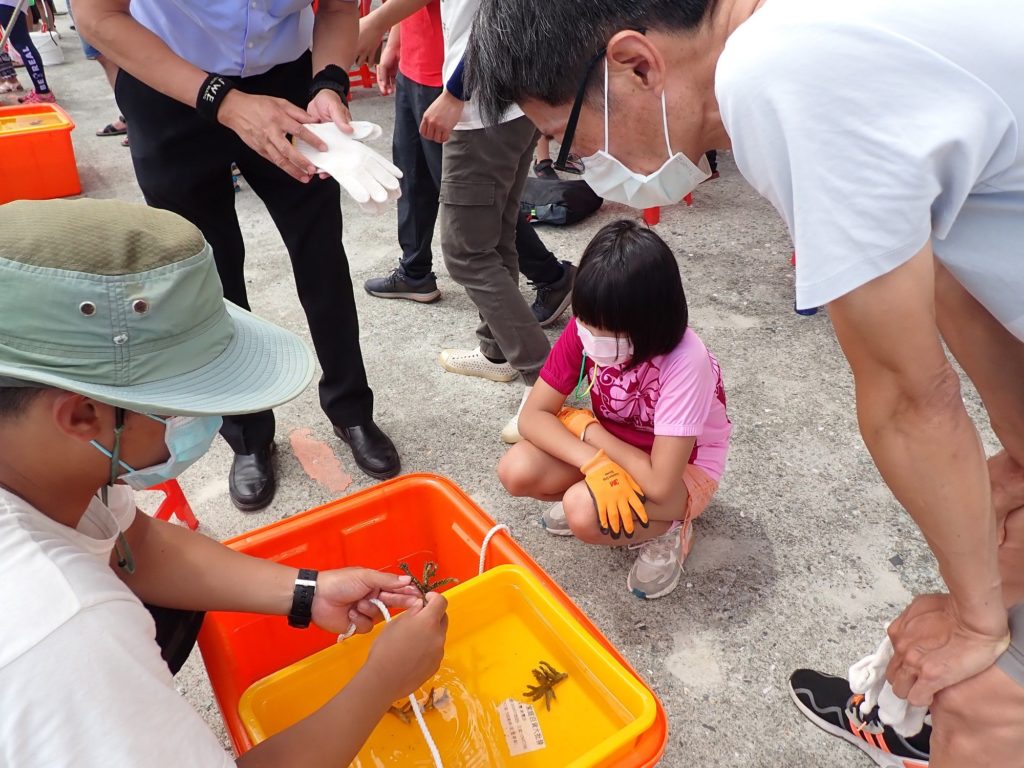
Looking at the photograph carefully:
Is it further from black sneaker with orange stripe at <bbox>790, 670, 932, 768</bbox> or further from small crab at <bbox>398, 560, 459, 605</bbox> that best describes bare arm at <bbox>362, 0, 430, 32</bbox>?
black sneaker with orange stripe at <bbox>790, 670, 932, 768</bbox>

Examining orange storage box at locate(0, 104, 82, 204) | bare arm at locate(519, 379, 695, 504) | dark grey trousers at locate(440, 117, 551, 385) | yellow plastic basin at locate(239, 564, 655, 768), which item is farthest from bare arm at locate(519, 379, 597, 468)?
orange storage box at locate(0, 104, 82, 204)

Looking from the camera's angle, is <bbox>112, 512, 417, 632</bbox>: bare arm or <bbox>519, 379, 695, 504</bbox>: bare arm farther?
<bbox>519, 379, 695, 504</bbox>: bare arm

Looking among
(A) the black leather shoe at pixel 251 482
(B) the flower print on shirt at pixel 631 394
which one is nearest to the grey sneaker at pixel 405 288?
(A) the black leather shoe at pixel 251 482

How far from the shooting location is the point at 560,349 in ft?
5.49

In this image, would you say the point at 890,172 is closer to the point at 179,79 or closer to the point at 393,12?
the point at 179,79

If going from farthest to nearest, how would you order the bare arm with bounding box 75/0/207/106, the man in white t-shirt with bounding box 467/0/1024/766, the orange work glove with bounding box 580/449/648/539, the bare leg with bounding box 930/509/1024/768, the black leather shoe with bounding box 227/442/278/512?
1. the black leather shoe with bounding box 227/442/278/512
2. the orange work glove with bounding box 580/449/648/539
3. the bare arm with bounding box 75/0/207/106
4. the bare leg with bounding box 930/509/1024/768
5. the man in white t-shirt with bounding box 467/0/1024/766

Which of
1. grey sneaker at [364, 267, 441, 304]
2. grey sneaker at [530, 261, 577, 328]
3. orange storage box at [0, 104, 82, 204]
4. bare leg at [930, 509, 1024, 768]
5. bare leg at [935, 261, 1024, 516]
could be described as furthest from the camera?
orange storage box at [0, 104, 82, 204]

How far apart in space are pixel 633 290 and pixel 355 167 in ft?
1.77

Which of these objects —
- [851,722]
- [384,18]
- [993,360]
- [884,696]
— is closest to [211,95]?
[384,18]

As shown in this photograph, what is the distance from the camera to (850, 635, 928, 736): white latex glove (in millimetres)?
1067

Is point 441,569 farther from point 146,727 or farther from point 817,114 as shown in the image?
point 817,114

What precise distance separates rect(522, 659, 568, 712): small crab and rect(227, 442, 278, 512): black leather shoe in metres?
0.90

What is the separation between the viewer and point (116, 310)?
77 cm

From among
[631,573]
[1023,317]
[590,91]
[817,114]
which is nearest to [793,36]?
[817,114]
